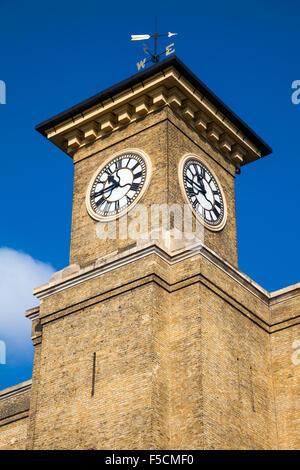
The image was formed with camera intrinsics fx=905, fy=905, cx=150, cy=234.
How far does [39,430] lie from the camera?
93.1 feet

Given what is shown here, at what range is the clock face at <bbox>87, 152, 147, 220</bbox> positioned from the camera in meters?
32.2

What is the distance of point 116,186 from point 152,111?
127 inches

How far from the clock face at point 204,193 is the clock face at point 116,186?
1695mm

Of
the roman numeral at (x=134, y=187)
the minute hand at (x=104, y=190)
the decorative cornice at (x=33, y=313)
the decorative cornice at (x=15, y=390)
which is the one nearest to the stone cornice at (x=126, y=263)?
the decorative cornice at (x=33, y=313)

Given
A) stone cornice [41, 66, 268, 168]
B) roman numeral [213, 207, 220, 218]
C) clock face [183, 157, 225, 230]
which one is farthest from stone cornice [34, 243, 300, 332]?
stone cornice [41, 66, 268, 168]

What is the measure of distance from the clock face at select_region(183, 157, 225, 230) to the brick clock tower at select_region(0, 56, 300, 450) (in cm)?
6

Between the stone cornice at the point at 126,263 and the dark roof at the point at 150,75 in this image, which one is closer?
the stone cornice at the point at 126,263

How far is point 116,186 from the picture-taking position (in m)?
32.8

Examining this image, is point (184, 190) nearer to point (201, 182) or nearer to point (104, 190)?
point (201, 182)

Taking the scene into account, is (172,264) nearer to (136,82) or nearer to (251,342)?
(251,342)

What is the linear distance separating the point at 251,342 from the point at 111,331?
467cm

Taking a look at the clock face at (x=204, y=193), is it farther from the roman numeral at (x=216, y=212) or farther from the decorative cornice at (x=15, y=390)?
the decorative cornice at (x=15, y=390)

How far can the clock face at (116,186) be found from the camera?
32.2 meters

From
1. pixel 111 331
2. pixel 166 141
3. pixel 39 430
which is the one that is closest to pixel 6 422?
pixel 39 430
